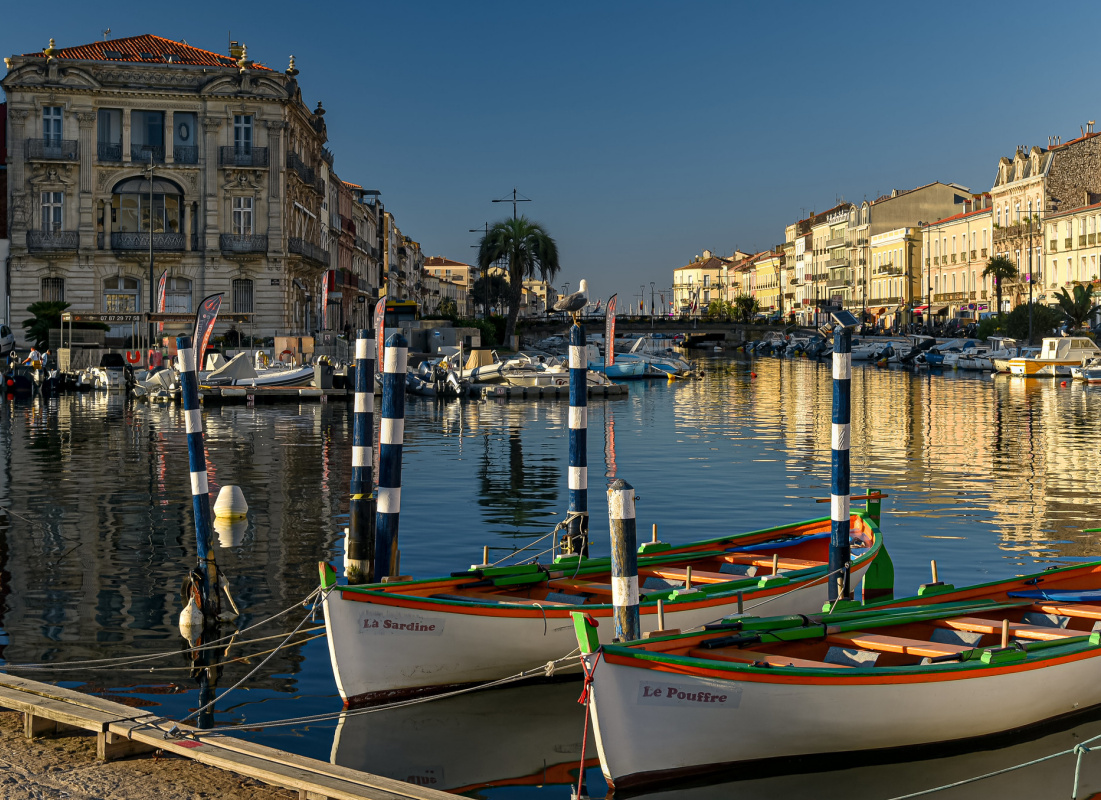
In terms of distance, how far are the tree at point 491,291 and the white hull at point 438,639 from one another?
265 feet

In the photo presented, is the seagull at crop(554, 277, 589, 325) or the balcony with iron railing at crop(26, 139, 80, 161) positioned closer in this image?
the seagull at crop(554, 277, 589, 325)

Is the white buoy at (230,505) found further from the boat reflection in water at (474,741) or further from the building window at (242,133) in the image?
the building window at (242,133)

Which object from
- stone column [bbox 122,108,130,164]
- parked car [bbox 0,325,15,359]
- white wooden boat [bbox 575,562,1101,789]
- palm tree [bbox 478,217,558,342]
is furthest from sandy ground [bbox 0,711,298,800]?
palm tree [bbox 478,217,558,342]

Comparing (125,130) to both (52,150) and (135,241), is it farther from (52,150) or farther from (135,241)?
(135,241)

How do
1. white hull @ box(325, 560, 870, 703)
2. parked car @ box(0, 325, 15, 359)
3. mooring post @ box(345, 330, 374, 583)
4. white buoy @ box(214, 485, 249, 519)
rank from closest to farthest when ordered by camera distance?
white hull @ box(325, 560, 870, 703), mooring post @ box(345, 330, 374, 583), white buoy @ box(214, 485, 249, 519), parked car @ box(0, 325, 15, 359)

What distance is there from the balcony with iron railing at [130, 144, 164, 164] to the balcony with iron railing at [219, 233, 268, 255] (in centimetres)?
545

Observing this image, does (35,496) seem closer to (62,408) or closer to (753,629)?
(753,629)

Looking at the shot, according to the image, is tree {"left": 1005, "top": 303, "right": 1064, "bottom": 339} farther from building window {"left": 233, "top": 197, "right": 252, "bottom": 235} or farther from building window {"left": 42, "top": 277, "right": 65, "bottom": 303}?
building window {"left": 42, "top": 277, "right": 65, "bottom": 303}

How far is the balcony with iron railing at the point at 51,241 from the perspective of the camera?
217 ft

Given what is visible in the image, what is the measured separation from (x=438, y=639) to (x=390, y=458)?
8.62ft

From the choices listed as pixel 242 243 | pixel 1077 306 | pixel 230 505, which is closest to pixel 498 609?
pixel 230 505

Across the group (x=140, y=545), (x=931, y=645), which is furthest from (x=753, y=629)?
(x=140, y=545)

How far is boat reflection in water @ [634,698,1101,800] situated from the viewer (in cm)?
912

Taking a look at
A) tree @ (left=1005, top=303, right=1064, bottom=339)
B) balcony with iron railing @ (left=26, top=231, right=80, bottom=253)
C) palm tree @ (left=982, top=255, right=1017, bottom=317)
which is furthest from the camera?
palm tree @ (left=982, top=255, right=1017, bottom=317)
